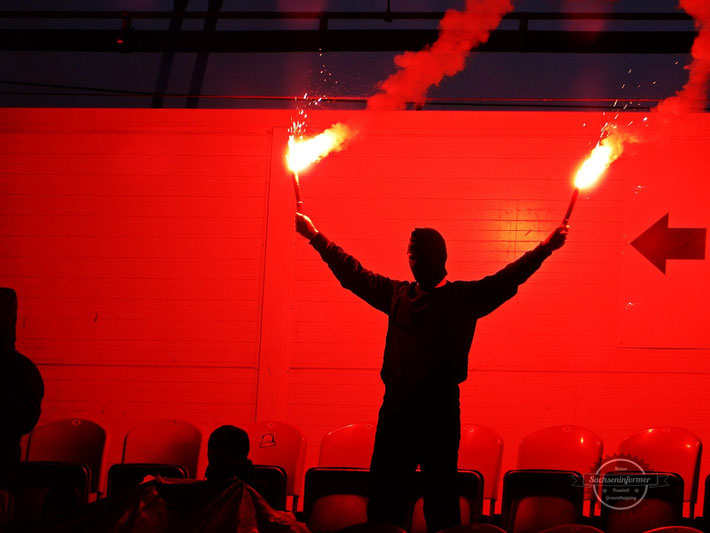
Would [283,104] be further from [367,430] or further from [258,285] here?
[367,430]

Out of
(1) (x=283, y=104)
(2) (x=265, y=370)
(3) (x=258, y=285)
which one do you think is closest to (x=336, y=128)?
(1) (x=283, y=104)

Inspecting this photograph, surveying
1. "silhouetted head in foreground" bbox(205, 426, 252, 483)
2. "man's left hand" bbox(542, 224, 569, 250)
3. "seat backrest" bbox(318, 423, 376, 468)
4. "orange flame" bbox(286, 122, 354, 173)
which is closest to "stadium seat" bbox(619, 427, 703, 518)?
"seat backrest" bbox(318, 423, 376, 468)

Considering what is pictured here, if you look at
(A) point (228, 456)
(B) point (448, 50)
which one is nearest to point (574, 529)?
(A) point (228, 456)

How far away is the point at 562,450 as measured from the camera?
206 inches

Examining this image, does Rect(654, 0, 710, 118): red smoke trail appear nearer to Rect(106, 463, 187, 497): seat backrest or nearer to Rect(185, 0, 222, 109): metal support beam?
Rect(185, 0, 222, 109): metal support beam

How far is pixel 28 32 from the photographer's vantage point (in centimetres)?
663

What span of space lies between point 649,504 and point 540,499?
0.54 metres

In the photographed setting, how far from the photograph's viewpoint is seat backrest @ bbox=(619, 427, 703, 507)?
4863mm

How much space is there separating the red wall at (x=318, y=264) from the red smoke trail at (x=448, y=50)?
411mm

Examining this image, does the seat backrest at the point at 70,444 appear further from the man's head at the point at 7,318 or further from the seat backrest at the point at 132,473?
the man's head at the point at 7,318

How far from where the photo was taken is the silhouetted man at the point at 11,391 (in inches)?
156

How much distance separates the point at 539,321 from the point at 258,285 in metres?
2.38

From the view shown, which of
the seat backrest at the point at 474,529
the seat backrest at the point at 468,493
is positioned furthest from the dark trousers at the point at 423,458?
the seat backrest at the point at 474,529

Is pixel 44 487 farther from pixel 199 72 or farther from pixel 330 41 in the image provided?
pixel 199 72
